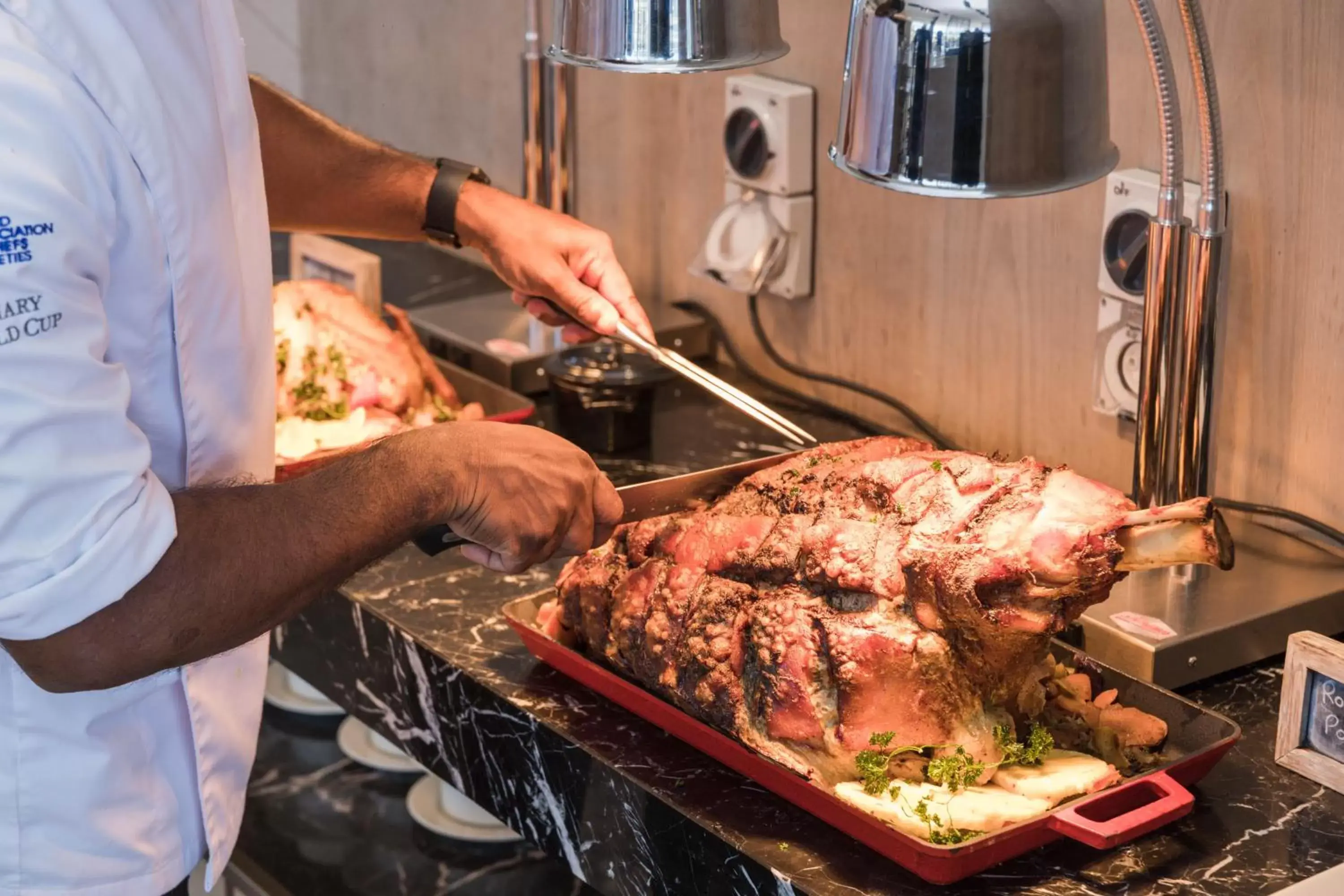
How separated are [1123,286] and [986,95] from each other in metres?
0.73

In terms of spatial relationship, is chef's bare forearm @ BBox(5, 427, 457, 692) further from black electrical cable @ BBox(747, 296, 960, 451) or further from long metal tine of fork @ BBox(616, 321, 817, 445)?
black electrical cable @ BBox(747, 296, 960, 451)

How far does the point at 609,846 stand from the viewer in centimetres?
142

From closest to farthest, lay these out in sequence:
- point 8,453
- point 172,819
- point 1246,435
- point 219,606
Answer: point 8,453, point 219,606, point 172,819, point 1246,435

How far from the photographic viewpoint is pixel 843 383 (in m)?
2.15

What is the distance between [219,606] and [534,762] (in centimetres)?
42

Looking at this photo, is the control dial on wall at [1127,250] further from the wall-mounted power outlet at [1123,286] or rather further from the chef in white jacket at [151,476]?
the chef in white jacket at [151,476]

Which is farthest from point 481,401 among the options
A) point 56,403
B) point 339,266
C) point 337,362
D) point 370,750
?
point 56,403

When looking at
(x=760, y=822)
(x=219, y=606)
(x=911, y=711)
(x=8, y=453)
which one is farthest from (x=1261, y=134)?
(x=8, y=453)

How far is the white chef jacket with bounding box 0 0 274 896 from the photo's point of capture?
3.50 ft

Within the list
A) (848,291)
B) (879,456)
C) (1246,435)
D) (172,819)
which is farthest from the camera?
(848,291)

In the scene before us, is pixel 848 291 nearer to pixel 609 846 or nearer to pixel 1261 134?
pixel 1261 134

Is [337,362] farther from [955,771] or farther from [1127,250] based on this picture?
[955,771]

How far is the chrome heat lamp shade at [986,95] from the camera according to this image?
40.9 inches

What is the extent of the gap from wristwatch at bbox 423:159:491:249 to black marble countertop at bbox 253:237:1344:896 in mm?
366
